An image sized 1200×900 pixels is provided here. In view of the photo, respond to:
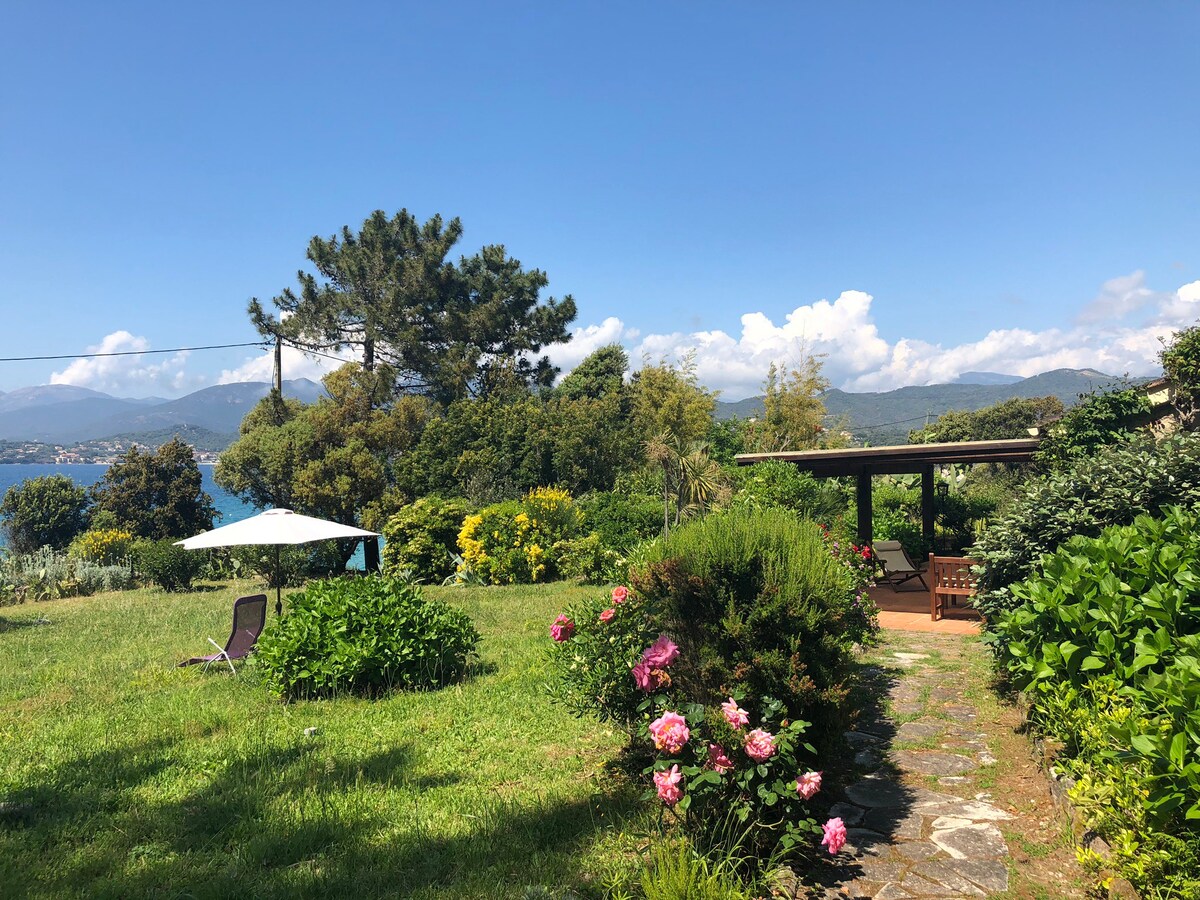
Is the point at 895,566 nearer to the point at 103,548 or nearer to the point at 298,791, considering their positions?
the point at 298,791

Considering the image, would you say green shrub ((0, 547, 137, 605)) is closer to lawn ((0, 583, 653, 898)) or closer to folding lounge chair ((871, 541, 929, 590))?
lawn ((0, 583, 653, 898))

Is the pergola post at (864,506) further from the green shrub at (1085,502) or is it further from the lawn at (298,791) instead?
the lawn at (298,791)

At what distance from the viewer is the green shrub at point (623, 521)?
50.8ft

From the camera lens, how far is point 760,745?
3.00 m

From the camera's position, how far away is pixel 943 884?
9.93ft

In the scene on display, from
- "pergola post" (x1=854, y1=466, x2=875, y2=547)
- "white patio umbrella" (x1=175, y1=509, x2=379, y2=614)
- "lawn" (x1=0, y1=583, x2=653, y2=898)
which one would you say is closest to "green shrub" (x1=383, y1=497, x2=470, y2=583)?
"white patio umbrella" (x1=175, y1=509, x2=379, y2=614)

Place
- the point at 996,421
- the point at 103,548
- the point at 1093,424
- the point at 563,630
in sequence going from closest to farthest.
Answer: the point at 563,630 → the point at 1093,424 → the point at 103,548 → the point at 996,421

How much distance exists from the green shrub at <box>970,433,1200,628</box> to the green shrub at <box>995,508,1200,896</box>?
3.16 feet

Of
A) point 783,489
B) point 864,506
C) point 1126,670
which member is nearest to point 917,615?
point 783,489

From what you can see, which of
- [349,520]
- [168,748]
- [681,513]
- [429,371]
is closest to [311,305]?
[429,371]

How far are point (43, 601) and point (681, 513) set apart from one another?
14805 millimetres

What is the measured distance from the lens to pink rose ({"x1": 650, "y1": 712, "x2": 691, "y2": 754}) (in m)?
3.03

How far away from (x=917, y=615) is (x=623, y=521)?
274 inches

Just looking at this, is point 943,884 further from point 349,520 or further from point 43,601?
point 349,520
